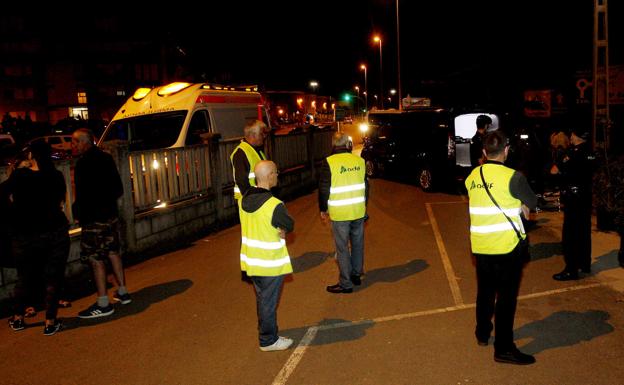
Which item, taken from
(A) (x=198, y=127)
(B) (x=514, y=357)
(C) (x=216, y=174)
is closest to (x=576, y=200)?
(B) (x=514, y=357)

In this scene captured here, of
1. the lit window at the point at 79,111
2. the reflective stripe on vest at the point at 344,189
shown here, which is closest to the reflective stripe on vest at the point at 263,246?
the reflective stripe on vest at the point at 344,189

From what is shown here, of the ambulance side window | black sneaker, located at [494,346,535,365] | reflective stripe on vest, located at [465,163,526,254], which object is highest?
the ambulance side window

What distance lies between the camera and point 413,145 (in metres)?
16.0

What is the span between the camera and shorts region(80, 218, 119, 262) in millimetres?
6293

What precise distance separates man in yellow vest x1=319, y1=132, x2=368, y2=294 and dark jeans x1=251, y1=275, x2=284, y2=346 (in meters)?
1.81

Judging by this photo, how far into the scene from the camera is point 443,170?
14531mm

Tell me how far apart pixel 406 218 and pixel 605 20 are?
5373mm

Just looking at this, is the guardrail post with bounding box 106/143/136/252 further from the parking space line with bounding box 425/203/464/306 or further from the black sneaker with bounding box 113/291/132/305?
the parking space line with bounding box 425/203/464/306

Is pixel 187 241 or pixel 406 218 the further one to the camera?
pixel 406 218

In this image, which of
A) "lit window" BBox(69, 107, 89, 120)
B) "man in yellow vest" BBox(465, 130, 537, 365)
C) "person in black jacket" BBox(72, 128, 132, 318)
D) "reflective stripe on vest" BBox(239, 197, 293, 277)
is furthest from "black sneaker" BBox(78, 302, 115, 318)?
"lit window" BBox(69, 107, 89, 120)

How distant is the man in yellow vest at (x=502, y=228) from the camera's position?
4.67 m

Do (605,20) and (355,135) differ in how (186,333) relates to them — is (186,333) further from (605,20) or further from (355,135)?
(355,135)

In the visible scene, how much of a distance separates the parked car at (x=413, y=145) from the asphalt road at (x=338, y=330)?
5.93 meters

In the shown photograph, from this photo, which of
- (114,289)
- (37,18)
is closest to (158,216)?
(114,289)
